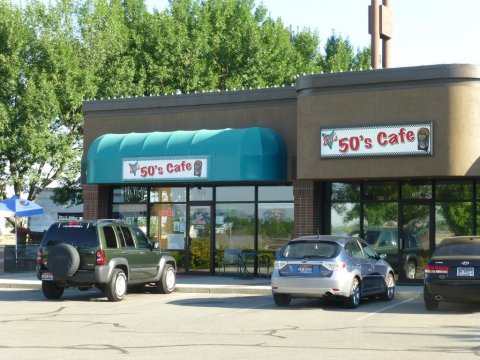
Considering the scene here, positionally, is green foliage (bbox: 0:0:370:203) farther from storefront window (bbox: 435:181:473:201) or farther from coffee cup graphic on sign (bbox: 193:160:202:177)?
storefront window (bbox: 435:181:473:201)

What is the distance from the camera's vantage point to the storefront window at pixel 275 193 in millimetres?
26434

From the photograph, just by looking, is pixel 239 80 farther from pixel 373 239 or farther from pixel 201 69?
pixel 373 239

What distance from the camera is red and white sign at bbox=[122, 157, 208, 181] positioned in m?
26.0

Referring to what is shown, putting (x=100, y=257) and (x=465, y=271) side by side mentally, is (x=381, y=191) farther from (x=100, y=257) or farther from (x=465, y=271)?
(x=100, y=257)

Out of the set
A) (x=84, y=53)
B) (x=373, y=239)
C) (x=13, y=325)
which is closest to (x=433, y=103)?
(x=373, y=239)

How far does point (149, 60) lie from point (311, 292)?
3074 centimetres

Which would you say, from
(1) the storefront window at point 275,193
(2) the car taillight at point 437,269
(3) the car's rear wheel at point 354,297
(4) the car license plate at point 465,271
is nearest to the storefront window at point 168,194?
(1) the storefront window at point 275,193

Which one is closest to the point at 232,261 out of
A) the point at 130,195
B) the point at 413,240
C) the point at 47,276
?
the point at 130,195

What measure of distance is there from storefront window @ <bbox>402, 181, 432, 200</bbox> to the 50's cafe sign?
1794 mm

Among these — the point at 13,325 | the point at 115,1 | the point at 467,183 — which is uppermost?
the point at 115,1

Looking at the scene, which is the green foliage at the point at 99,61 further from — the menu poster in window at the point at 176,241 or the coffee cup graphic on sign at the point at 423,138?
the coffee cup graphic on sign at the point at 423,138

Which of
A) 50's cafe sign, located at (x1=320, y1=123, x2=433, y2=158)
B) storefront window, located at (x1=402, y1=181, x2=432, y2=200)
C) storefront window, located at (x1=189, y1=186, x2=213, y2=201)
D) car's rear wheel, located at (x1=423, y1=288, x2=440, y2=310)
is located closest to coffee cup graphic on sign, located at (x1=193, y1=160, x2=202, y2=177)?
storefront window, located at (x1=189, y1=186, x2=213, y2=201)

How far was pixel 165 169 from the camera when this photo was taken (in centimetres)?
2648

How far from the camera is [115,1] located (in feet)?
162
